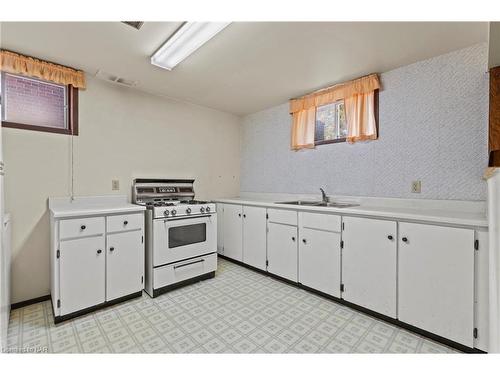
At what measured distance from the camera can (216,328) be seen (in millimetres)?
1903

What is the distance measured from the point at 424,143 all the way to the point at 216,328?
249 centimetres

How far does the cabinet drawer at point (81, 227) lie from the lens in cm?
195

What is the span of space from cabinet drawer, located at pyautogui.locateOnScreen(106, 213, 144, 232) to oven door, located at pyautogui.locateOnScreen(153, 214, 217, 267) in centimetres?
15

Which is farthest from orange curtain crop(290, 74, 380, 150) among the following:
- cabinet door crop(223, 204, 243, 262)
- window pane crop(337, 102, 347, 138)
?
cabinet door crop(223, 204, 243, 262)

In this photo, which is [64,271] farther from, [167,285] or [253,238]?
[253,238]

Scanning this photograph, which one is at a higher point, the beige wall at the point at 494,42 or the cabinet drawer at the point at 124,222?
the beige wall at the point at 494,42

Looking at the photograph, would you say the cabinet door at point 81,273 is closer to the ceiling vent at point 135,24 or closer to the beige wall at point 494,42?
the ceiling vent at point 135,24

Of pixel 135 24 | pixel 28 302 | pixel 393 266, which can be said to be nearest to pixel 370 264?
pixel 393 266

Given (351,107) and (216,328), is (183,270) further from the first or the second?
(351,107)

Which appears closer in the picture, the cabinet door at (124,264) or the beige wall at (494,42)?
the beige wall at (494,42)

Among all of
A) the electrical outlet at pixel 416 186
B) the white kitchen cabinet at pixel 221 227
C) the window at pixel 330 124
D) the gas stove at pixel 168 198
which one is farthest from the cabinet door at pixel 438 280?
the white kitchen cabinet at pixel 221 227

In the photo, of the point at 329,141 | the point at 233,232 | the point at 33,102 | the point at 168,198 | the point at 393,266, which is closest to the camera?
the point at 393,266

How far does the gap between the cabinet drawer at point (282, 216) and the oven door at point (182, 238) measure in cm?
72

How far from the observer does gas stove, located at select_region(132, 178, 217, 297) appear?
247 cm
